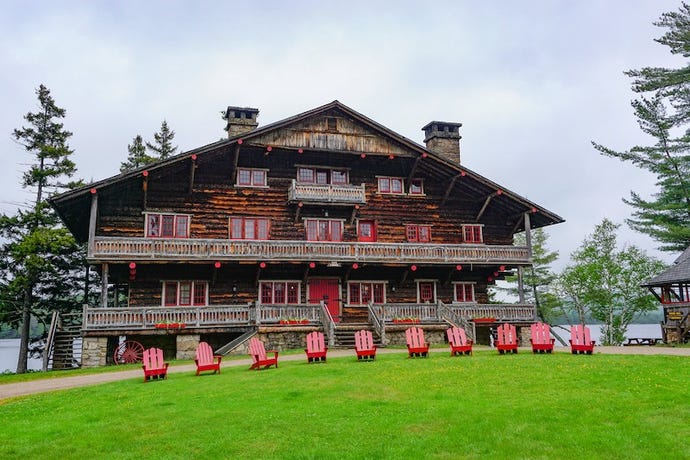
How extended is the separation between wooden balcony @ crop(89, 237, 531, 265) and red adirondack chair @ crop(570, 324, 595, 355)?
37.3 ft

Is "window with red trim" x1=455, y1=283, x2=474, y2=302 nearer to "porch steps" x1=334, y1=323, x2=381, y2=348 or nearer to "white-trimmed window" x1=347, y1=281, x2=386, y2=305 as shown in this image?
"white-trimmed window" x1=347, y1=281, x2=386, y2=305

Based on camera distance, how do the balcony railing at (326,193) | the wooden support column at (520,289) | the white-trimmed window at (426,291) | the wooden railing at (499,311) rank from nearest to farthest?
the wooden railing at (499,311) < the balcony railing at (326,193) < the wooden support column at (520,289) < the white-trimmed window at (426,291)

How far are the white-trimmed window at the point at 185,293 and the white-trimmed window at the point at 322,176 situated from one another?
7.70 metres

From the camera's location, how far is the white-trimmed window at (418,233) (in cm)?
3309

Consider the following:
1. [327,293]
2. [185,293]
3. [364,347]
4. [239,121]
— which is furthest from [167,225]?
[364,347]

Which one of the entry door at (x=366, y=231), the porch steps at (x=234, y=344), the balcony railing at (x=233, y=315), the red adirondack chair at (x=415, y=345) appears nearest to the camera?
the red adirondack chair at (x=415, y=345)

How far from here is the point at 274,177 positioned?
3144 centimetres

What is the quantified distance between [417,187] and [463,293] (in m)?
6.63

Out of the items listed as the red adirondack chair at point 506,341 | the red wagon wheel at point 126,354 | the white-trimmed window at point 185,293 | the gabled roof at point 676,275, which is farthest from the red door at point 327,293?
the gabled roof at point 676,275

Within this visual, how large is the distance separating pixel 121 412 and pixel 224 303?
18.2 meters

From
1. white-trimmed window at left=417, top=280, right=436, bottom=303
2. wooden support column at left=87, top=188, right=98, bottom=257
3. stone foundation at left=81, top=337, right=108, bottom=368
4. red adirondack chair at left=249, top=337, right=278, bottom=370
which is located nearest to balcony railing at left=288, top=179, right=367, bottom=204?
white-trimmed window at left=417, top=280, right=436, bottom=303

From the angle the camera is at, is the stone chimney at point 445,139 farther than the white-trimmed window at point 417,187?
Yes

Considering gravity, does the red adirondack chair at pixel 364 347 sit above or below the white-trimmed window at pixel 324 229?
below

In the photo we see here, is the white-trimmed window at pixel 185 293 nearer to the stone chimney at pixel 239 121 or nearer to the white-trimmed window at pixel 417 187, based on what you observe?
the stone chimney at pixel 239 121
